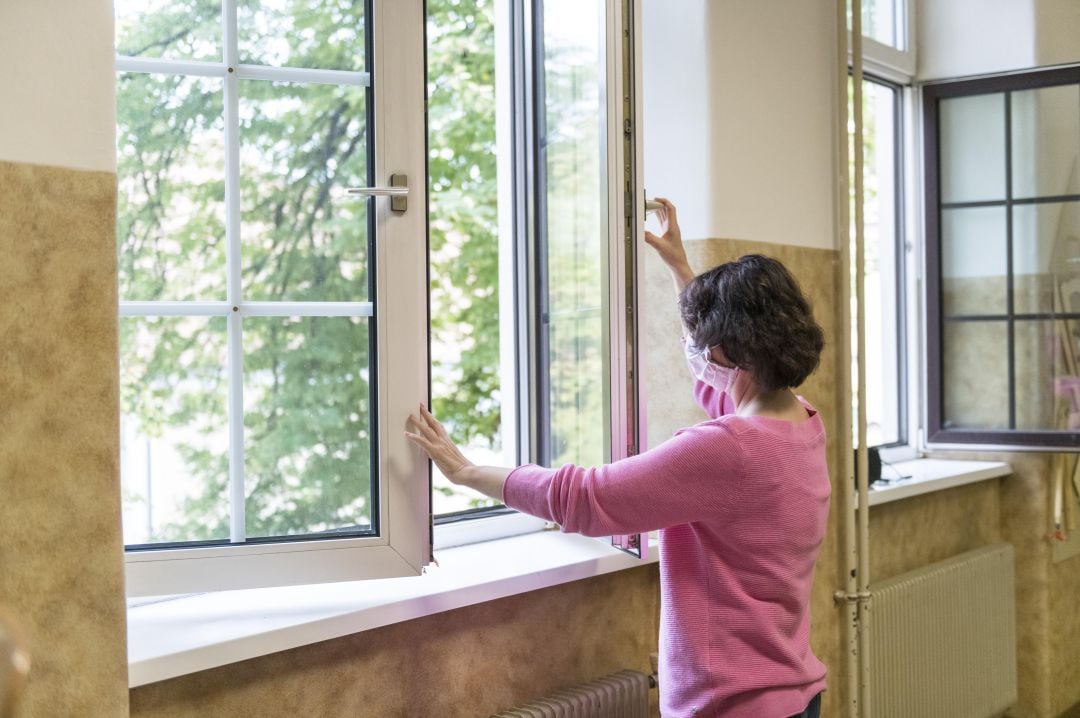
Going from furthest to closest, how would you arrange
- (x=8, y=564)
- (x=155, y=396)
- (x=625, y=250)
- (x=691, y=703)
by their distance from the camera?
(x=625, y=250)
(x=691, y=703)
(x=155, y=396)
(x=8, y=564)

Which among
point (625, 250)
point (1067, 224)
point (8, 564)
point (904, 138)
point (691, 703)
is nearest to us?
point (8, 564)

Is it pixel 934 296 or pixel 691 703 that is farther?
pixel 934 296

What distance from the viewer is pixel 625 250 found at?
2010 mm

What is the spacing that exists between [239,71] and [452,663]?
1153 mm

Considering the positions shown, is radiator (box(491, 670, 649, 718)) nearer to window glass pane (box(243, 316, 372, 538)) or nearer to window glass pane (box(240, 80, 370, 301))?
window glass pane (box(243, 316, 372, 538))

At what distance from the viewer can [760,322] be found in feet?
5.73

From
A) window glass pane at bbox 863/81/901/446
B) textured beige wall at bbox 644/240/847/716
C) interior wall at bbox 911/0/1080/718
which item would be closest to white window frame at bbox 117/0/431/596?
textured beige wall at bbox 644/240/847/716

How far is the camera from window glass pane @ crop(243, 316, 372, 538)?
67.9 inches

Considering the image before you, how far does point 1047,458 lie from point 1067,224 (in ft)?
2.76

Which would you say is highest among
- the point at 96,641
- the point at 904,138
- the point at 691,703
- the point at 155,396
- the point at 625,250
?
the point at 904,138

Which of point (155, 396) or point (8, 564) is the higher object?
point (155, 396)

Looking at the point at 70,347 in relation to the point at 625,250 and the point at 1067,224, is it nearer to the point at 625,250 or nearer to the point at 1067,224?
the point at 625,250

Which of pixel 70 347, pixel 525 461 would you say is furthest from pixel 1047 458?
pixel 70 347

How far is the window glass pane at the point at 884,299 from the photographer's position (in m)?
3.96
